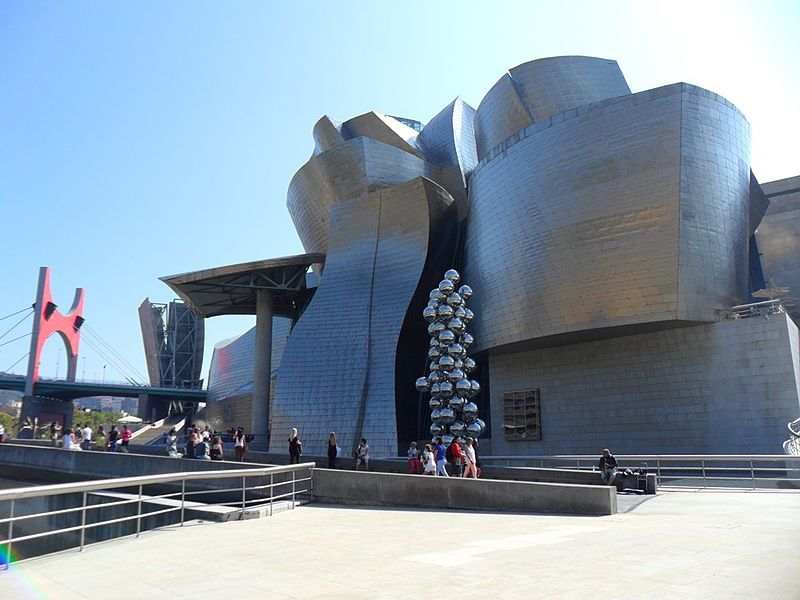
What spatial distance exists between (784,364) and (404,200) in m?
16.3

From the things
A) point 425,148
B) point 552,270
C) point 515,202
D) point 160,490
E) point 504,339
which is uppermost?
point 425,148

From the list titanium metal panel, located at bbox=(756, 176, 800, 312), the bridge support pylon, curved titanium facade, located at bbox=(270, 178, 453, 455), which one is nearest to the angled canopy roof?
curved titanium facade, located at bbox=(270, 178, 453, 455)

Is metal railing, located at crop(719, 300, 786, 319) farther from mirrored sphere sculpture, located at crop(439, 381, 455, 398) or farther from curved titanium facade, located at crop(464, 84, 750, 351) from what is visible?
mirrored sphere sculpture, located at crop(439, 381, 455, 398)

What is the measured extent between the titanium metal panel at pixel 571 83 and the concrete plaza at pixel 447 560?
23.5 m

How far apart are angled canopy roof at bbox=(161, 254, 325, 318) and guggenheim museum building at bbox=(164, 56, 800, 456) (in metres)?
0.15

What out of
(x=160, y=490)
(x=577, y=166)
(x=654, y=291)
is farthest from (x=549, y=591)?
(x=577, y=166)

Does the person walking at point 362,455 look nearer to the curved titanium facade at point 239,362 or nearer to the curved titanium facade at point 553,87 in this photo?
the curved titanium facade at point 553,87

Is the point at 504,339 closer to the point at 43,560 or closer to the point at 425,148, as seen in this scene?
the point at 425,148

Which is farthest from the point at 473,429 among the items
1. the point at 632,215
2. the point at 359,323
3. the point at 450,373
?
the point at 632,215

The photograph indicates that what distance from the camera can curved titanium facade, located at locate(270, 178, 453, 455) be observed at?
24.1 metres

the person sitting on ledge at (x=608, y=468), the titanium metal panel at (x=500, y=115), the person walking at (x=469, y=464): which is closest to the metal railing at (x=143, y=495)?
the person walking at (x=469, y=464)

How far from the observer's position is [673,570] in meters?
4.61

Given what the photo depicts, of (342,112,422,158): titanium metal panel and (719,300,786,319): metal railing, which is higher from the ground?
(342,112,422,158): titanium metal panel

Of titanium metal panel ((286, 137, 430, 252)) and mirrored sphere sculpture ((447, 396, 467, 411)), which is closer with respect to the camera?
mirrored sphere sculpture ((447, 396, 467, 411))
